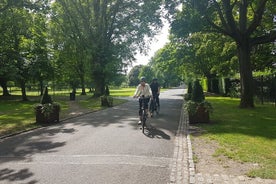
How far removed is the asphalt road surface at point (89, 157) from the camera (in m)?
5.39

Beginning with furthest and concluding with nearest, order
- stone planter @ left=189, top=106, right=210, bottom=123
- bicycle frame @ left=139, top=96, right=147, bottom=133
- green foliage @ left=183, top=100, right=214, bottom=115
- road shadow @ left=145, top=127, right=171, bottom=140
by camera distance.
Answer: stone planter @ left=189, top=106, right=210, bottom=123 < green foliage @ left=183, top=100, right=214, bottom=115 < bicycle frame @ left=139, top=96, right=147, bottom=133 < road shadow @ left=145, top=127, right=171, bottom=140

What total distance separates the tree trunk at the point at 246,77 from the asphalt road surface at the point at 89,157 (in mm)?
9131

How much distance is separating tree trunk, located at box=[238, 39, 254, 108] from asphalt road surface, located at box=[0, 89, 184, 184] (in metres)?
9.13

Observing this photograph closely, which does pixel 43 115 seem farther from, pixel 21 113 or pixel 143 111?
pixel 21 113

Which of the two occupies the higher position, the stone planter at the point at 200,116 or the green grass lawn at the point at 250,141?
the stone planter at the point at 200,116

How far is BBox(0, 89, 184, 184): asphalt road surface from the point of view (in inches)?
212

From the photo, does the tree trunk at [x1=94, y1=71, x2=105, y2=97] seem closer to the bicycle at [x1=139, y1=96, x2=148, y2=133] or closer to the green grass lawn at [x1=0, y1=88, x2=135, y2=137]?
the green grass lawn at [x1=0, y1=88, x2=135, y2=137]

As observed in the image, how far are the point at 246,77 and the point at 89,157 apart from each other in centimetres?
1397

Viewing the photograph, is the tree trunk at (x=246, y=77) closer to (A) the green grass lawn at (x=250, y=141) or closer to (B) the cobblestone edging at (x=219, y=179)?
(A) the green grass lawn at (x=250, y=141)

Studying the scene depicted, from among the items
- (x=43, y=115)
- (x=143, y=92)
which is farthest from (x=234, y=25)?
(x=43, y=115)

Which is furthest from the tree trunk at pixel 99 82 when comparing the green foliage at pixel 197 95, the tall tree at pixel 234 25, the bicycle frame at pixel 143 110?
the bicycle frame at pixel 143 110

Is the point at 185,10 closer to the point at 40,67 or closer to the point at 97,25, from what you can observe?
the point at 97,25

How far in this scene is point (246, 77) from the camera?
59.1 feet

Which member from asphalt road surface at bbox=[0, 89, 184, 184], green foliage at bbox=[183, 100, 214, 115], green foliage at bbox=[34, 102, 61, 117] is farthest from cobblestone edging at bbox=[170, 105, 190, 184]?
green foliage at bbox=[34, 102, 61, 117]
